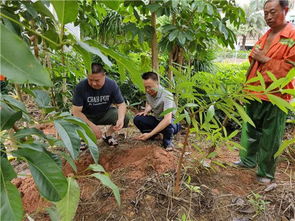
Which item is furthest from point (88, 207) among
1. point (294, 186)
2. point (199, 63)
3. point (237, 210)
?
point (199, 63)

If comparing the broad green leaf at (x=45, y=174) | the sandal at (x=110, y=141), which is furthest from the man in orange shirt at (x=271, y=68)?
the broad green leaf at (x=45, y=174)

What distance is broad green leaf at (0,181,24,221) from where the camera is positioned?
1.58 feet

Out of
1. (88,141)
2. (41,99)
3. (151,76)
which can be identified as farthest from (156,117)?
(88,141)

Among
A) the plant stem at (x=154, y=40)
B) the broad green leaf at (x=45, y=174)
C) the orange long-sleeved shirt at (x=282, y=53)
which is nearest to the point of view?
the broad green leaf at (x=45, y=174)

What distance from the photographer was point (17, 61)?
347mm

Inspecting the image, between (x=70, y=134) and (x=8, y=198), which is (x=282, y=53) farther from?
(x=8, y=198)

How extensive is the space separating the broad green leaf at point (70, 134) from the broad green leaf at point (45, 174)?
109mm

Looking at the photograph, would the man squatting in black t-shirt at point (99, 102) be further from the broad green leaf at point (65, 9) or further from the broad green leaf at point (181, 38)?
the broad green leaf at point (65, 9)

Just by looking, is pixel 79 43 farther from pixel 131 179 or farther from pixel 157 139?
pixel 157 139

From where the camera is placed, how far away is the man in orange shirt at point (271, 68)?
5.16 feet

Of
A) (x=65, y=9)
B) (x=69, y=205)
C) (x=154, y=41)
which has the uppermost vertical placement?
(x=65, y=9)

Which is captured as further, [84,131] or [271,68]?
[271,68]

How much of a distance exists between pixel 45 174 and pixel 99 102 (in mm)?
1800

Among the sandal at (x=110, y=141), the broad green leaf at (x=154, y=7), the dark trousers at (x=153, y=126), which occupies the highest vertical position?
the broad green leaf at (x=154, y=7)
